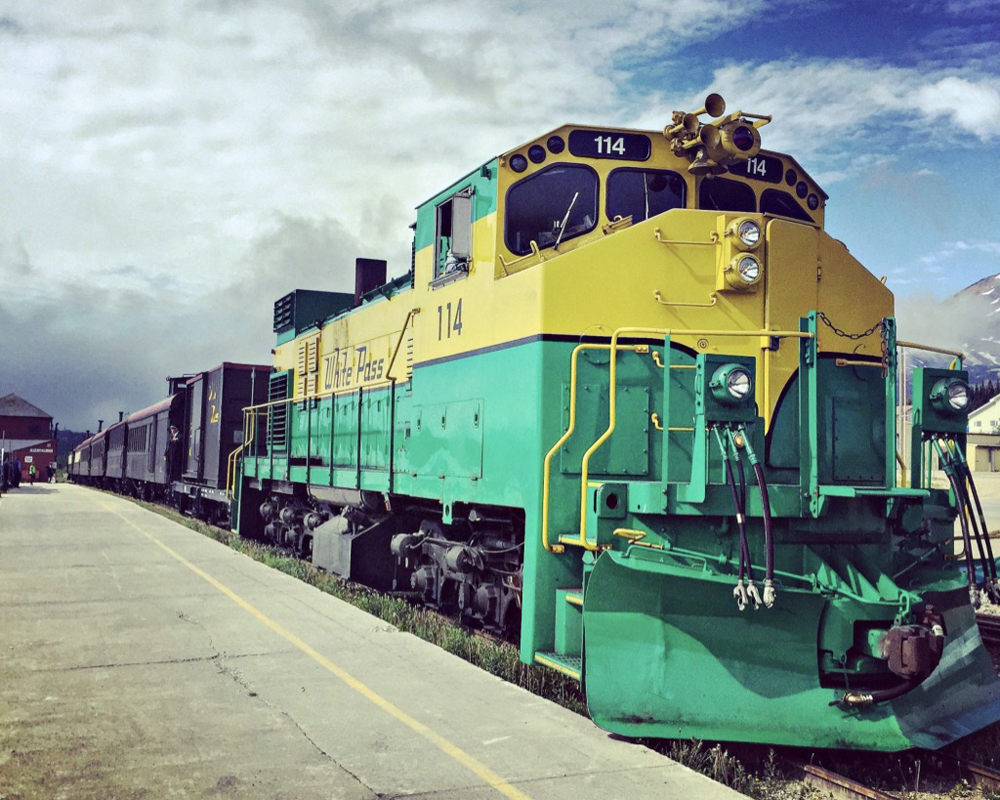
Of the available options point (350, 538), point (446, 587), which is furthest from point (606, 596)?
point (350, 538)

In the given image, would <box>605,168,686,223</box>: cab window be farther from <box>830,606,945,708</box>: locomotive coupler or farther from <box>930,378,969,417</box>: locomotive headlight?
<box>830,606,945,708</box>: locomotive coupler

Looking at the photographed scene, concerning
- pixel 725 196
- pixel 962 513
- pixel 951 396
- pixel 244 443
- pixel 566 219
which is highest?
pixel 725 196

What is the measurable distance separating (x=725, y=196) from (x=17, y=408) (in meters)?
86.9

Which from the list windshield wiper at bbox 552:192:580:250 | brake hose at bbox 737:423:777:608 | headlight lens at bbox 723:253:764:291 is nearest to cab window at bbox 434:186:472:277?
windshield wiper at bbox 552:192:580:250

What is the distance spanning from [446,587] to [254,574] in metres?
3.54

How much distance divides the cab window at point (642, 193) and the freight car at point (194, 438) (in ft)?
36.6

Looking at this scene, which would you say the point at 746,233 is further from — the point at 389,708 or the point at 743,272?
the point at 389,708

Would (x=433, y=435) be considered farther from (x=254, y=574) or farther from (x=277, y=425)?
(x=277, y=425)

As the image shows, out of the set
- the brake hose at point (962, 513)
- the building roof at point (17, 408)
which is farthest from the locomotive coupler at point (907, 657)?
the building roof at point (17, 408)

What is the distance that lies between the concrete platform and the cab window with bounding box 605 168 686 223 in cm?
323

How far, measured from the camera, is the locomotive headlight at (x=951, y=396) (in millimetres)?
5250

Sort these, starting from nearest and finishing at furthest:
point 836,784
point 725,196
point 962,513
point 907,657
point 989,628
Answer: point 836,784 → point 907,657 → point 962,513 → point 725,196 → point 989,628

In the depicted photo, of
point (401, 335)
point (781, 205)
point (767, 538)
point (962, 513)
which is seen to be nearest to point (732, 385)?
point (767, 538)

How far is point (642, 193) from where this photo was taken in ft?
20.9
